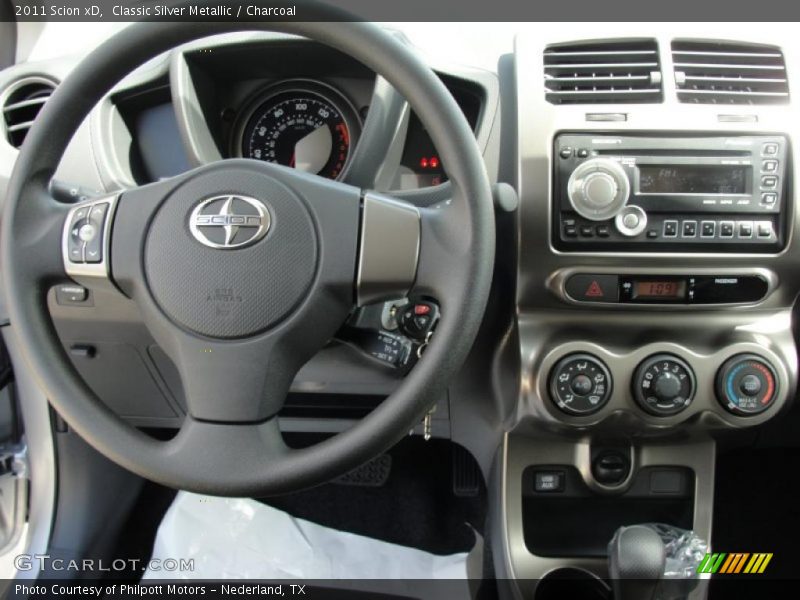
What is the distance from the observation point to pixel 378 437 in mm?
766

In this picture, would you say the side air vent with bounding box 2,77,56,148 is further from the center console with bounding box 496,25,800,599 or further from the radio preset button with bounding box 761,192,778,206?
the radio preset button with bounding box 761,192,778,206

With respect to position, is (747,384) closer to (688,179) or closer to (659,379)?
(659,379)

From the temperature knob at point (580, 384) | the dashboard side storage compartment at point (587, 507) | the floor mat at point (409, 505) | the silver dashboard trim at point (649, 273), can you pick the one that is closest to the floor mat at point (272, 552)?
the floor mat at point (409, 505)

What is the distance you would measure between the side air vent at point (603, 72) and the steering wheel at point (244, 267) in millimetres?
326

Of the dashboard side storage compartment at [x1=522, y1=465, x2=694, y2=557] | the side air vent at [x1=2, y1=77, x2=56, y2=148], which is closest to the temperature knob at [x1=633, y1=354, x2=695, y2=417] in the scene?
the dashboard side storage compartment at [x1=522, y1=465, x2=694, y2=557]

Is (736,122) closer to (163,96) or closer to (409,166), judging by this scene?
(409,166)

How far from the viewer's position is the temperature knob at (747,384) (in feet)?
3.51

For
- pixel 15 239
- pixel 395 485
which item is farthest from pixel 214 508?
pixel 15 239

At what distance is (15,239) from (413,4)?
28.6 inches

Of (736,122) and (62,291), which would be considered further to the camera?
(62,291)

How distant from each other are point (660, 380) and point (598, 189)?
0.31 m

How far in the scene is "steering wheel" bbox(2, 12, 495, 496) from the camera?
2.57 ft

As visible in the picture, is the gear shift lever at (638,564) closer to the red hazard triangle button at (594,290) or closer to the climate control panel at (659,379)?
the climate control panel at (659,379)

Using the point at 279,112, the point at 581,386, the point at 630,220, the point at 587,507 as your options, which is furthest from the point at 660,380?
the point at 279,112
